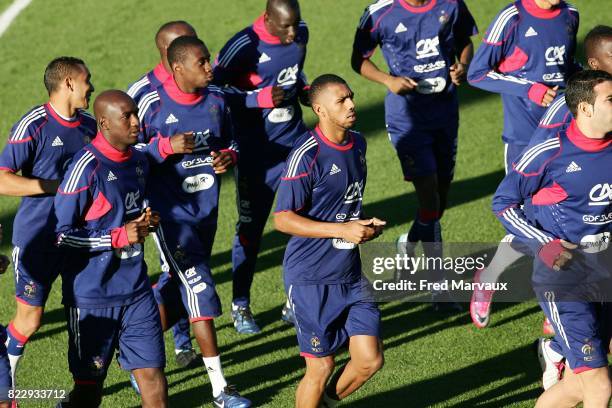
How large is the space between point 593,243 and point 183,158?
291 centimetres

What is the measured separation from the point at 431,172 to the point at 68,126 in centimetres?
317

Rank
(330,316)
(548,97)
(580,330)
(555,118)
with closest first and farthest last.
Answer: (580,330) → (330,316) → (555,118) → (548,97)

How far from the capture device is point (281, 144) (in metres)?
9.45

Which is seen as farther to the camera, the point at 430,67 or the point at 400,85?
the point at 430,67

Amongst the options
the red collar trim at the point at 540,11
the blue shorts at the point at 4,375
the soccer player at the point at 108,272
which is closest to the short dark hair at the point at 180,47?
the soccer player at the point at 108,272

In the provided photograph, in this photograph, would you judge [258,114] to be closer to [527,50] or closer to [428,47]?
[428,47]

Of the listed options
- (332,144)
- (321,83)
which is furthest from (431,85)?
(332,144)

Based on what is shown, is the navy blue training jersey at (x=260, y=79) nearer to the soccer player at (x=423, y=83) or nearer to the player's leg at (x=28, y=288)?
the soccer player at (x=423, y=83)

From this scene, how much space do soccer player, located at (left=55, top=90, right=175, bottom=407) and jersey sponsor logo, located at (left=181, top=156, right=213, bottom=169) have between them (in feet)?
3.51

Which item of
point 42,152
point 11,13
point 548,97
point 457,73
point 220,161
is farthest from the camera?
point 11,13

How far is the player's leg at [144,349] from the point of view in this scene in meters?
6.87

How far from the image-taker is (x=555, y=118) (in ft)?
24.8

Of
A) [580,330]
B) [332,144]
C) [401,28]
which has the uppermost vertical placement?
[401,28]

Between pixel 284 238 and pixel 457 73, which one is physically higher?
pixel 457 73
